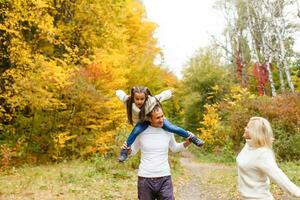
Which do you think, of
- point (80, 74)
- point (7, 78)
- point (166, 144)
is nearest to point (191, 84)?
point (80, 74)

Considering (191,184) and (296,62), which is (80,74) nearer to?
(191,184)

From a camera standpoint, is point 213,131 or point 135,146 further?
point 213,131

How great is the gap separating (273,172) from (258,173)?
17cm

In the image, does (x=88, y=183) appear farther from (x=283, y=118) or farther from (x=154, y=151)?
(x=283, y=118)

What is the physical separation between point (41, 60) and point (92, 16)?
21.6ft

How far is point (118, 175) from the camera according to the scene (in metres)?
15.1

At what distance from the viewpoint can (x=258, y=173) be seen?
169 inches

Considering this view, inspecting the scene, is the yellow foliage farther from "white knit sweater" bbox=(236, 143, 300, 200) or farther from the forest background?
"white knit sweater" bbox=(236, 143, 300, 200)

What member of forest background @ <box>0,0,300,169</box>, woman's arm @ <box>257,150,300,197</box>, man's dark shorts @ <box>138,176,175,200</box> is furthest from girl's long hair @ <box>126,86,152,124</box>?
forest background @ <box>0,0,300,169</box>

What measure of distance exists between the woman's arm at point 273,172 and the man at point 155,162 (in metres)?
0.98

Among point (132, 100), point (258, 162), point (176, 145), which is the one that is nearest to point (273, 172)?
point (258, 162)

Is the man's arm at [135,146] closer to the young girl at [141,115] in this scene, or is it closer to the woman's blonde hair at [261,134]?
the young girl at [141,115]

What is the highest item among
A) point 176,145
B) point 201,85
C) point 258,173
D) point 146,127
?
point 201,85

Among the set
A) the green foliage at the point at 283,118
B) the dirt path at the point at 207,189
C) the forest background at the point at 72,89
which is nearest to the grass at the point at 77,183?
the dirt path at the point at 207,189
